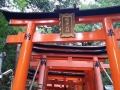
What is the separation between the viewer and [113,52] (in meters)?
5.05

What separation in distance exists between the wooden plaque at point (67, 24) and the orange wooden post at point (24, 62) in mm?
1190

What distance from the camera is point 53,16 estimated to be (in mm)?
6113

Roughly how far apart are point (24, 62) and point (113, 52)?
3057mm

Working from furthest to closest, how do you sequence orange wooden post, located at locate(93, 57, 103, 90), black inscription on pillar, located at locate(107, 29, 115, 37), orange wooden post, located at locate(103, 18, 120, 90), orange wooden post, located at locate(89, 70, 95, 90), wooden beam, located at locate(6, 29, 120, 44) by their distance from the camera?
orange wooden post, located at locate(89, 70, 95, 90), orange wooden post, located at locate(93, 57, 103, 90), wooden beam, located at locate(6, 29, 120, 44), black inscription on pillar, located at locate(107, 29, 115, 37), orange wooden post, located at locate(103, 18, 120, 90)

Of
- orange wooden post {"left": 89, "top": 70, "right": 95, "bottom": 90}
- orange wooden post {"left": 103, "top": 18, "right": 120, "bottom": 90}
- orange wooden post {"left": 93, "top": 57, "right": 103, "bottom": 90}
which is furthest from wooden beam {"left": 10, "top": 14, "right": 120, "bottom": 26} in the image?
orange wooden post {"left": 89, "top": 70, "right": 95, "bottom": 90}

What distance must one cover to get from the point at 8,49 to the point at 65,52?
141 inches

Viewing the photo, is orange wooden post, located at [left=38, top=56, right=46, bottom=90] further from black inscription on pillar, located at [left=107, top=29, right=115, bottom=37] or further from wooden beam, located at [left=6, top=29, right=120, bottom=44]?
black inscription on pillar, located at [left=107, top=29, right=115, bottom=37]

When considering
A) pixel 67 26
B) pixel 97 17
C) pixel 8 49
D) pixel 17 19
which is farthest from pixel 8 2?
pixel 97 17

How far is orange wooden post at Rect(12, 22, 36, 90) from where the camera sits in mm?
5129

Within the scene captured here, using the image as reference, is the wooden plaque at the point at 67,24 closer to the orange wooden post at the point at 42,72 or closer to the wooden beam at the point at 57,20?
the wooden beam at the point at 57,20

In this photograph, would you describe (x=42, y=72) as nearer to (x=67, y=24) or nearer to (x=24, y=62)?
(x=24, y=62)

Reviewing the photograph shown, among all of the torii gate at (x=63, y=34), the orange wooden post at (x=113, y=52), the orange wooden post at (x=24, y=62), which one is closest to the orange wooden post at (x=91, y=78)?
the torii gate at (x=63, y=34)

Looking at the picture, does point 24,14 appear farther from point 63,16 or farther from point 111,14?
point 111,14

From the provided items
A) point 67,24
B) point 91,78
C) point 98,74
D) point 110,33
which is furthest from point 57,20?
point 91,78
